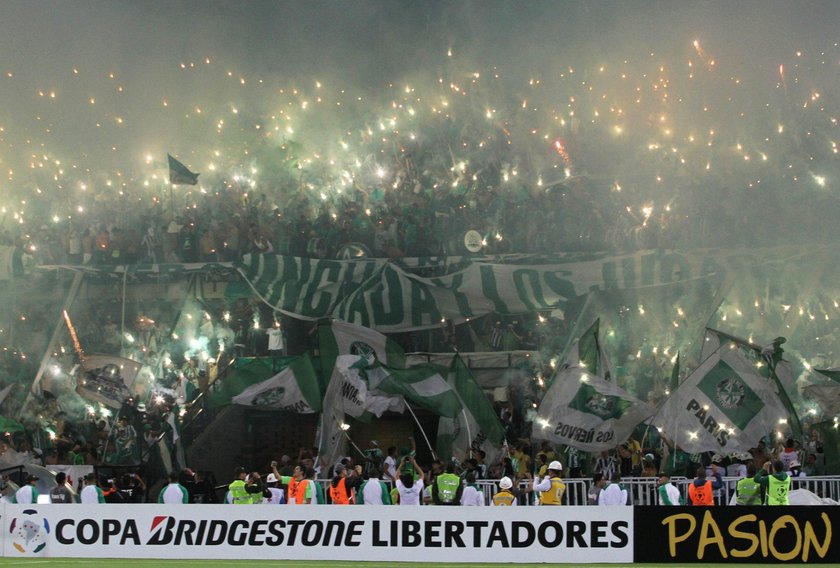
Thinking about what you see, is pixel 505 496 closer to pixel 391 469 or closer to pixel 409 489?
pixel 409 489

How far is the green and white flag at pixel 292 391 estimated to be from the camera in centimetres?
2306

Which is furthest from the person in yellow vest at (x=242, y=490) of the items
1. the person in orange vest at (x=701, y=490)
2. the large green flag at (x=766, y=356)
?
the large green flag at (x=766, y=356)

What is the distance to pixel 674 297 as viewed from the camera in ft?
84.1

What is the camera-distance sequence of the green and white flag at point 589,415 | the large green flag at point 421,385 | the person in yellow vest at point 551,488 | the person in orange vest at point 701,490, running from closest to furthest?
the person in orange vest at point 701,490, the person in yellow vest at point 551,488, the green and white flag at point 589,415, the large green flag at point 421,385

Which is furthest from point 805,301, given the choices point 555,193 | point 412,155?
point 412,155

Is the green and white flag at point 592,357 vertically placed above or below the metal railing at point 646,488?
above

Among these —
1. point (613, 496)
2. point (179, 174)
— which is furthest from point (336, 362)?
point (179, 174)

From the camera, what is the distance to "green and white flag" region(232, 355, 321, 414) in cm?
2306

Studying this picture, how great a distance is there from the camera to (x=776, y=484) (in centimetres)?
1553

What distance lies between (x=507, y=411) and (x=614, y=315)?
3953mm

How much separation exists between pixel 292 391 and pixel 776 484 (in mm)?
10856

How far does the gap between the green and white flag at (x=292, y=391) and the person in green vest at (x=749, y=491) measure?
983cm

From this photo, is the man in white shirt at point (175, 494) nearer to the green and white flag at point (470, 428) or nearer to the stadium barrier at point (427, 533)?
the stadium barrier at point (427, 533)

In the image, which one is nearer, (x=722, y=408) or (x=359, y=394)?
(x=722, y=408)
